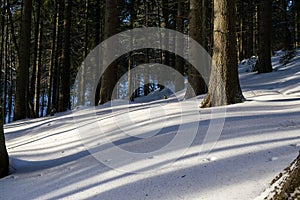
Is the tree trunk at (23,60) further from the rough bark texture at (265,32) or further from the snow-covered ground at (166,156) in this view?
the rough bark texture at (265,32)

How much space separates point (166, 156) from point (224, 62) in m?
2.79

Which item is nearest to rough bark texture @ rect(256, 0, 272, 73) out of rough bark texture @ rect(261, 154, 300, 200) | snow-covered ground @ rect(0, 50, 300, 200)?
snow-covered ground @ rect(0, 50, 300, 200)

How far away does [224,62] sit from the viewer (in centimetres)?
575

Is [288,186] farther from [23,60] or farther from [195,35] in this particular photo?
[23,60]

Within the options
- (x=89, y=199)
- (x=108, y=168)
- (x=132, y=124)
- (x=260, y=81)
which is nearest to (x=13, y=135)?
(x=132, y=124)

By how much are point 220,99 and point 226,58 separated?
2.48ft

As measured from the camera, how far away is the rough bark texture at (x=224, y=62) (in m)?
5.71

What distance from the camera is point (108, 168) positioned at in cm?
360

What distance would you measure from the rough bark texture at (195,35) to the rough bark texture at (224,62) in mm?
2794

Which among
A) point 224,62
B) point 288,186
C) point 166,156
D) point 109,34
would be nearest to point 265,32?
point 109,34

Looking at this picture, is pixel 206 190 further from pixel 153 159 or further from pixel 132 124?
pixel 132 124

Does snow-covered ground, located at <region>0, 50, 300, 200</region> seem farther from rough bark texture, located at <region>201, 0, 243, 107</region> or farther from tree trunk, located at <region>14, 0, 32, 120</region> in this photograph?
tree trunk, located at <region>14, 0, 32, 120</region>

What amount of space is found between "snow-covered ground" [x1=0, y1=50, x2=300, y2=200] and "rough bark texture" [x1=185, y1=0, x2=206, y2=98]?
3.15 meters

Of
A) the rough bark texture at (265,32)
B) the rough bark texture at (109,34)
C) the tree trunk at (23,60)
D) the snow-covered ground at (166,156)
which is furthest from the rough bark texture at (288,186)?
the tree trunk at (23,60)
